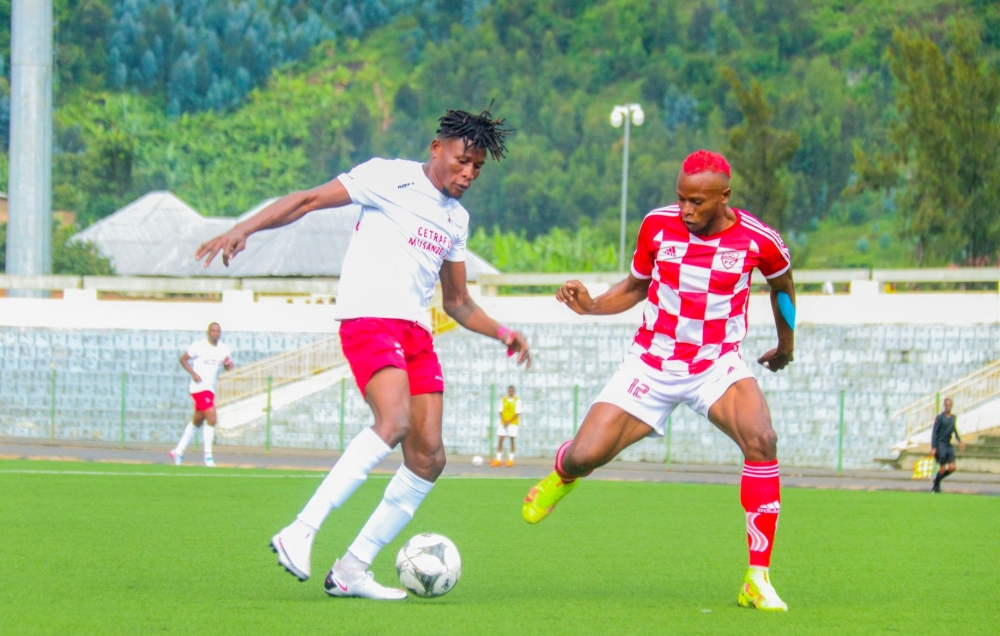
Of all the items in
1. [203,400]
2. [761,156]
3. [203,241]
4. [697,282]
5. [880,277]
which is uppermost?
[761,156]

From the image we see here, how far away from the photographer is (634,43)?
143 metres

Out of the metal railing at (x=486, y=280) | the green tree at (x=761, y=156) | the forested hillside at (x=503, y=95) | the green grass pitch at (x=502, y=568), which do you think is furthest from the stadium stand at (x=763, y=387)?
the forested hillside at (x=503, y=95)

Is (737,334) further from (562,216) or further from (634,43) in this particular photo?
(634,43)

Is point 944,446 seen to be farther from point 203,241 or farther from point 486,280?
point 203,241

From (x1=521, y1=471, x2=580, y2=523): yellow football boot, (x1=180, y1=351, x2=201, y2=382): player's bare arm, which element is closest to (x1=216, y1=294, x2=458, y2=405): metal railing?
(x1=180, y1=351, x2=201, y2=382): player's bare arm

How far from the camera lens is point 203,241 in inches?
3199

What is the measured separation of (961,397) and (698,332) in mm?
22437

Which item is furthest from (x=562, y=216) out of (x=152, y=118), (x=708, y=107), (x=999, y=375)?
(x=999, y=375)

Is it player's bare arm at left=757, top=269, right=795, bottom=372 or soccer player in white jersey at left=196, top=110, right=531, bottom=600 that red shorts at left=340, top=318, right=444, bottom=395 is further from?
player's bare arm at left=757, top=269, right=795, bottom=372

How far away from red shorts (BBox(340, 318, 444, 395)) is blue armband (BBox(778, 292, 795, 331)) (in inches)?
70.8

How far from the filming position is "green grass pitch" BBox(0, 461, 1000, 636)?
595 cm

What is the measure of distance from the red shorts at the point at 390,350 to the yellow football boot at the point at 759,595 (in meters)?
1.70

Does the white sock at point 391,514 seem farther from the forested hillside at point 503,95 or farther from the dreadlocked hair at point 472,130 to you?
the forested hillside at point 503,95

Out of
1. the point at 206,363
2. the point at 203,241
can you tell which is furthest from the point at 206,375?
the point at 203,241
